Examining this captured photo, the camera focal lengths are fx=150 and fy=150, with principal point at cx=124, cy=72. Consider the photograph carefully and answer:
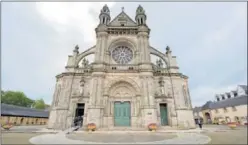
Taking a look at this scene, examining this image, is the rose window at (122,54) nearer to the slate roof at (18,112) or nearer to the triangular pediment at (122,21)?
the triangular pediment at (122,21)

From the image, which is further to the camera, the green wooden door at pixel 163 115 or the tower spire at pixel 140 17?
the tower spire at pixel 140 17

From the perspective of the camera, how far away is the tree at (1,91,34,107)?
1866 inches

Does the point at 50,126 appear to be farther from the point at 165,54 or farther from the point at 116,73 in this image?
the point at 165,54

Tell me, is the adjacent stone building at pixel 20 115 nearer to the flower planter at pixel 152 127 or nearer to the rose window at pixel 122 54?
the rose window at pixel 122 54

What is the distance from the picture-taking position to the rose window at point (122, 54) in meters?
20.6

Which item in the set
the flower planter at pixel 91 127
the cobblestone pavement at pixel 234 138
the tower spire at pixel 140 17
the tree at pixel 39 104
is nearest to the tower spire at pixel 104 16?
the tower spire at pixel 140 17

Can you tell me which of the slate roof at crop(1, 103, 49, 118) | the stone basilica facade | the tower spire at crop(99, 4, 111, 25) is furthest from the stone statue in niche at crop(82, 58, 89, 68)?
the slate roof at crop(1, 103, 49, 118)

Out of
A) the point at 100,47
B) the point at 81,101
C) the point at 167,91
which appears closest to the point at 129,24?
the point at 100,47

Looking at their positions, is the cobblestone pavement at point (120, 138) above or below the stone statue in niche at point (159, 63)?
below

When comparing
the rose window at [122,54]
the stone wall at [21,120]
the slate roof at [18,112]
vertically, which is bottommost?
the stone wall at [21,120]

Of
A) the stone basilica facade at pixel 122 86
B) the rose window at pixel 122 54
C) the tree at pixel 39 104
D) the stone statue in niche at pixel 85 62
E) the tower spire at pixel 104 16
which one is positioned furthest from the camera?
the tree at pixel 39 104

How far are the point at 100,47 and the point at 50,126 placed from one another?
11.4 metres

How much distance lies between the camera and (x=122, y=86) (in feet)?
60.7

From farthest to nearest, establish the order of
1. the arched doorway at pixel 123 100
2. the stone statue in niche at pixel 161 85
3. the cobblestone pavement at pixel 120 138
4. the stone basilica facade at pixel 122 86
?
the stone statue in niche at pixel 161 85 → the arched doorway at pixel 123 100 → the stone basilica facade at pixel 122 86 → the cobblestone pavement at pixel 120 138
